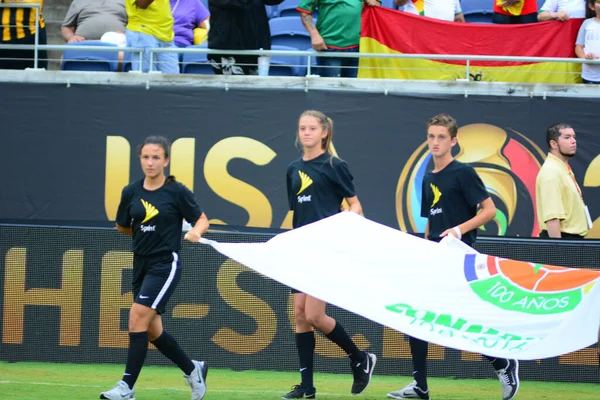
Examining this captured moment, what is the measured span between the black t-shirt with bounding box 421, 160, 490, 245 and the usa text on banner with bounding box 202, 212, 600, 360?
1.32 feet

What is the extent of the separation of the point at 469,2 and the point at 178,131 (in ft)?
16.0

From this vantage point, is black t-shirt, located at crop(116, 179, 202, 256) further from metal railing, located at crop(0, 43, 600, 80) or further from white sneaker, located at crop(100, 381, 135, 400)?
metal railing, located at crop(0, 43, 600, 80)

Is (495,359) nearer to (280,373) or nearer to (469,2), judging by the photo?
(280,373)

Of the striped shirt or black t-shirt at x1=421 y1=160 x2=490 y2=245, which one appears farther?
the striped shirt

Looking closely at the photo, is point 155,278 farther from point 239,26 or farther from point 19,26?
point 19,26

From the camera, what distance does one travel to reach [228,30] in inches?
467

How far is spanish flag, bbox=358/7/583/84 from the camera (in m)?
12.1

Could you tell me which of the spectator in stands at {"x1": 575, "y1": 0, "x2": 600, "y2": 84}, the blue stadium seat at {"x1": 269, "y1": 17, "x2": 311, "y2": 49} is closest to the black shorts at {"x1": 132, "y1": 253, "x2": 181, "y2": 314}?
the spectator in stands at {"x1": 575, "y1": 0, "x2": 600, "y2": 84}

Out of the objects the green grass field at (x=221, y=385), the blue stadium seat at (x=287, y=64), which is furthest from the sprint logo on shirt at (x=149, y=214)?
the blue stadium seat at (x=287, y=64)

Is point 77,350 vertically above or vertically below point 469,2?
below

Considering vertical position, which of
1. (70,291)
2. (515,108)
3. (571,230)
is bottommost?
(70,291)

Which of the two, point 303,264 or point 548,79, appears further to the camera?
point 548,79

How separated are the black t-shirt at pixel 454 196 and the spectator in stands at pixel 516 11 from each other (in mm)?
5742

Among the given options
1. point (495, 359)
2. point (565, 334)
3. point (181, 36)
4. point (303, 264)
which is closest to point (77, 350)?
point (303, 264)
